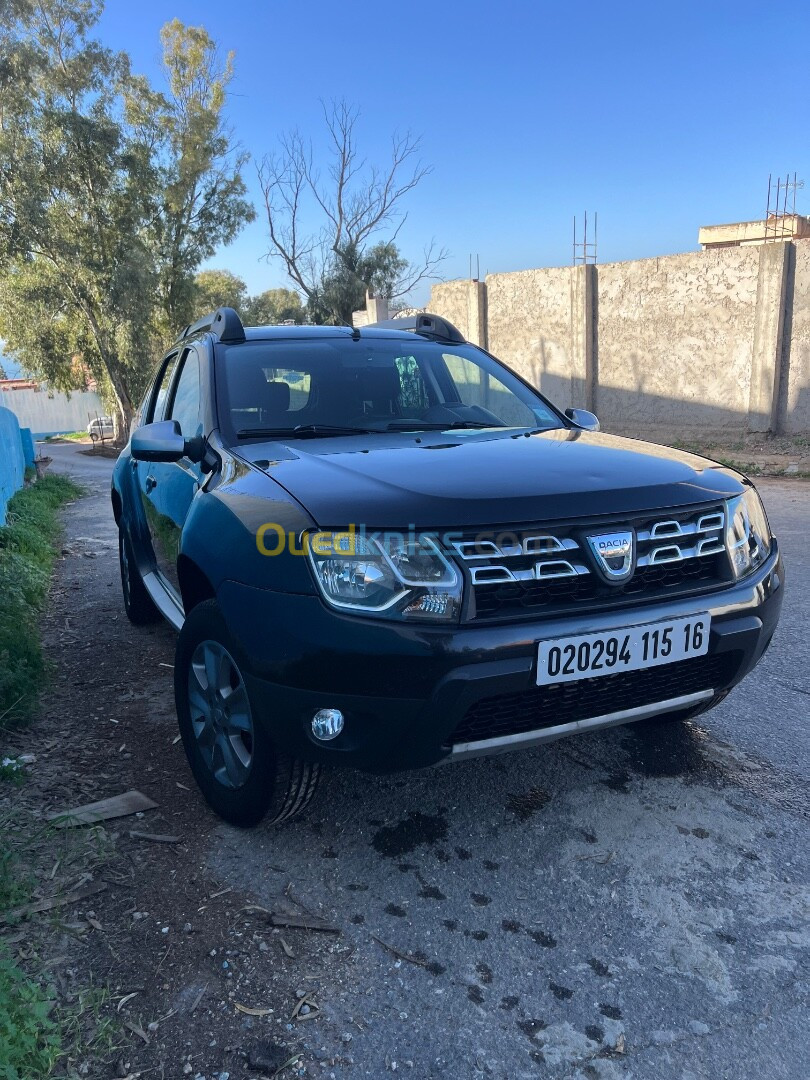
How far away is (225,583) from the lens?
2.31 metres

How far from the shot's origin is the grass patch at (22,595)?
3564 mm

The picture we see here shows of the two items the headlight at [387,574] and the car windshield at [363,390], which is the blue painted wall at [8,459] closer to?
the car windshield at [363,390]

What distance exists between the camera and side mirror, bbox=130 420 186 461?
114 inches

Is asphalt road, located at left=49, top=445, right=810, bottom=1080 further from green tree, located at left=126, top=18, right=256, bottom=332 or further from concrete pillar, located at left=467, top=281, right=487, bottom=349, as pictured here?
green tree, located at left=126, top=18, right=256, bottom=332

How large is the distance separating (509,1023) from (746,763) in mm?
1574

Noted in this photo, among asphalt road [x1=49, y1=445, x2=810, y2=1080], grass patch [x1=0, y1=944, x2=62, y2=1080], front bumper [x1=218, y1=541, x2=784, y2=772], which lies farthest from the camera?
front bumper [x1=218, y1=541, x2=784, y2=772]

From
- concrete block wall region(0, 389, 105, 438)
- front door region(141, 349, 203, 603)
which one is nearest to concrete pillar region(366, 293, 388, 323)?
front door region(141, 349, 203, 603)

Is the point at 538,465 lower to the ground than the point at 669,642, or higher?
higher

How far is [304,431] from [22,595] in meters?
2.97

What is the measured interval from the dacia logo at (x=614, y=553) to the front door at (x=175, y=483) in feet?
4.84

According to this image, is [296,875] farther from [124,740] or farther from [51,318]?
[51,318]

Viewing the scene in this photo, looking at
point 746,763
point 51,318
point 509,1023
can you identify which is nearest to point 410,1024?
point 509,1023

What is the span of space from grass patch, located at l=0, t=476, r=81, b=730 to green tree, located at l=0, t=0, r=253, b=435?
673 inches

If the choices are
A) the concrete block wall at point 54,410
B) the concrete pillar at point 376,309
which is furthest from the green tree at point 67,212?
the concrete block wall at point 54,410
